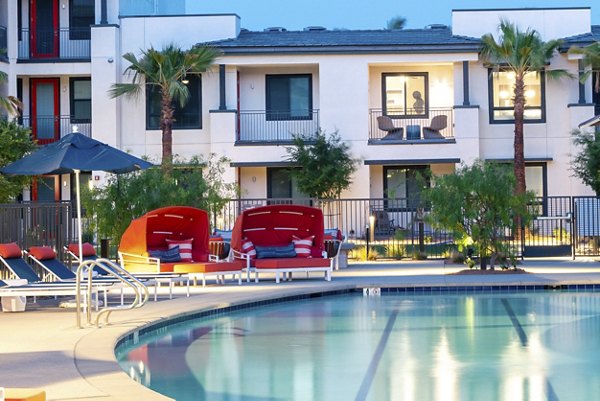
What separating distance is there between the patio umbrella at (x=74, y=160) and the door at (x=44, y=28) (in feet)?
74.6

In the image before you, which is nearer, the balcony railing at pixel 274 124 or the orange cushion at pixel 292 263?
the orange cushion at pixel 292 263

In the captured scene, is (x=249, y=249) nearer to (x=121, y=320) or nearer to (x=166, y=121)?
(x=121, y=320)

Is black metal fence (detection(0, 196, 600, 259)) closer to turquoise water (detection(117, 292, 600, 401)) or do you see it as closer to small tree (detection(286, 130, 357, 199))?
small tree (detection(286, 130, 357, 199))

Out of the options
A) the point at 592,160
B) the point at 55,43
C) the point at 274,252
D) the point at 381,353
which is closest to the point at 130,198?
the point at 274,252

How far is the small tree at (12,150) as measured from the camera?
103ft

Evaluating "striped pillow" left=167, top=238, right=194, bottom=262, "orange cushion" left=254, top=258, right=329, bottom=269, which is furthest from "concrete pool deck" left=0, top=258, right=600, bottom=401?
"striped pillow" left=167, top=238, right=194, bottom=262

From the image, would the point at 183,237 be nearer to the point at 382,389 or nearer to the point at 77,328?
the point at 77,328

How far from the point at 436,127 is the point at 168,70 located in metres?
8.63

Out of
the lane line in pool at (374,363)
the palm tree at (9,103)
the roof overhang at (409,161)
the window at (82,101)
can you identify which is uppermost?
the window at (82,101)

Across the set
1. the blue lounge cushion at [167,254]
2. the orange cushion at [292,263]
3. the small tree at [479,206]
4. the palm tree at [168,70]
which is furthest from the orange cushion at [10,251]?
the palm tree at [168,70]

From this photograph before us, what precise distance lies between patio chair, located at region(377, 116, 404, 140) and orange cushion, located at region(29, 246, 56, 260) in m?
20.9

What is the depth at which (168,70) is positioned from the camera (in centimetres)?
3662

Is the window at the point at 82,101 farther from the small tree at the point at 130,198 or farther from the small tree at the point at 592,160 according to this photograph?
the small tree at the point at 592,160

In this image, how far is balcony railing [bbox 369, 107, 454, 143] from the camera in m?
37.5
